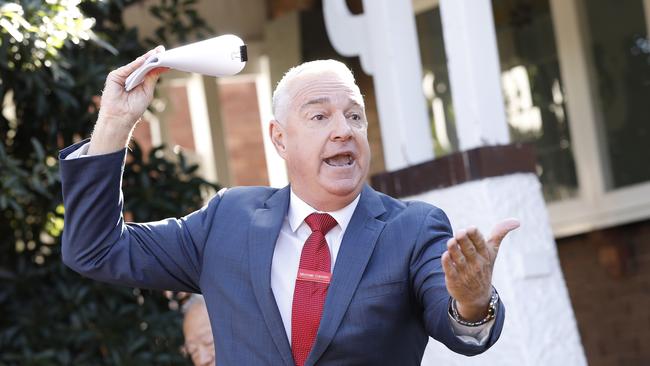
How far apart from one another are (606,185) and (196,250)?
4.43 metres

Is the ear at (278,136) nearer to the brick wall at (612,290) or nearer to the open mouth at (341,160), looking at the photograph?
the open mouth at (341,160)

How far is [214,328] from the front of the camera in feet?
9.87

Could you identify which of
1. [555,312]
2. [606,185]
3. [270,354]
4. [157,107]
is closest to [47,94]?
[157,107]

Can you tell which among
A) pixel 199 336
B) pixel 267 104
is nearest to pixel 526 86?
pixel 267 104

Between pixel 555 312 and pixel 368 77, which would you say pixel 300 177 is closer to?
pixel 555 312

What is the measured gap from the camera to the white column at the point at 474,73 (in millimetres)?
5379

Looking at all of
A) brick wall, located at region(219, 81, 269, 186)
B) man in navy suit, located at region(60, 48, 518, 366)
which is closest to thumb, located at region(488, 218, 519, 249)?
man in navy suit, located at region(60, 48, 518, 366)

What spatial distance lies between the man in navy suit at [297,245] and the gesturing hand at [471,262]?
0.62 ft

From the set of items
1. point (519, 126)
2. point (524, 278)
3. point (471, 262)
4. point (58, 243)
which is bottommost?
point (524, 278)

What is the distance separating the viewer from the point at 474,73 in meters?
5.39

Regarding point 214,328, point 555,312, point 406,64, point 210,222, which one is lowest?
point 555,312

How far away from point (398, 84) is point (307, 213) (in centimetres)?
289

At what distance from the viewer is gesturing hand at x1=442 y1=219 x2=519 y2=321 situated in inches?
96.3

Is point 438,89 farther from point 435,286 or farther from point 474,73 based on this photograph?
A: point 435,286
